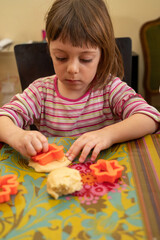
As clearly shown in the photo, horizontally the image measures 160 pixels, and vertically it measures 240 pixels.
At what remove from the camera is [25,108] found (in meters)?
0.89

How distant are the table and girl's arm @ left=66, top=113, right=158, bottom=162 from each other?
41mm

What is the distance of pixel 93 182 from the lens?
54 cm

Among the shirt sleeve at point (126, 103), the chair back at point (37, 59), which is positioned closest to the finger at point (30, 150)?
the shirt sleeve at point (126, 103)

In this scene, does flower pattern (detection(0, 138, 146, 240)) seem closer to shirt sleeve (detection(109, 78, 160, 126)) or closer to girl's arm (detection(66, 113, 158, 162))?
girl's arm (detection(66, 113, 158, 162))

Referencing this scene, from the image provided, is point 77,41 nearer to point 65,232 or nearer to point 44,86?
point 44,86

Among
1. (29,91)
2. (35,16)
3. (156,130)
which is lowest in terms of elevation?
(156,130)

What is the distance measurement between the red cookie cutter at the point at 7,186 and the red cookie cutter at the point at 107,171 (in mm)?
174

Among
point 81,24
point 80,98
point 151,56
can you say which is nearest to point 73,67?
point 81,24

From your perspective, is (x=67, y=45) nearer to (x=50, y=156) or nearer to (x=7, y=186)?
(x=50, y=156)

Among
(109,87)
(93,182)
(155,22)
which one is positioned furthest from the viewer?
(155,22)

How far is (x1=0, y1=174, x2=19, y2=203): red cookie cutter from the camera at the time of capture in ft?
1.60

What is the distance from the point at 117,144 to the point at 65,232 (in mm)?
357

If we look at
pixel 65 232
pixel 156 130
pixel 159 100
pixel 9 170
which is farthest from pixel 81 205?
pixel 159 100

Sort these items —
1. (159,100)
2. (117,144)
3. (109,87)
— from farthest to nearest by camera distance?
(159,100) < (109,87) < (117,144)
